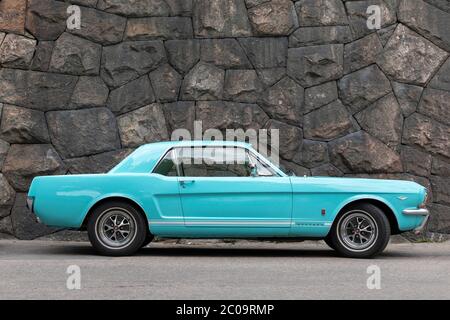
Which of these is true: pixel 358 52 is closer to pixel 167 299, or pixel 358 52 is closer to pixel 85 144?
pixel 85 144

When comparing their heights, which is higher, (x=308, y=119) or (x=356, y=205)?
(x=308, y=119)

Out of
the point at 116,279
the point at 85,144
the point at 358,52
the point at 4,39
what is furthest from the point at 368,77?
the point at 116,279

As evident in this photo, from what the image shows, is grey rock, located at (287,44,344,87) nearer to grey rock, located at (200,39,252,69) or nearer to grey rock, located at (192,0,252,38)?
grey rock, located at (200,39,252,69)

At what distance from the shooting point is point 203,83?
13273 mm

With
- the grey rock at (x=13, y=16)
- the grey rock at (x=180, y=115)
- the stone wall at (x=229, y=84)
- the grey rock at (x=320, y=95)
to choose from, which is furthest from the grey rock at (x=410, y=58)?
the grey rock at (x=13, y=16)

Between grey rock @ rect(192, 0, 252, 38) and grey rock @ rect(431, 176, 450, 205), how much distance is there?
3.76 m

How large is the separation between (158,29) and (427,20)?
4.32m

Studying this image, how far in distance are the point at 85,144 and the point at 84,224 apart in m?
2.92

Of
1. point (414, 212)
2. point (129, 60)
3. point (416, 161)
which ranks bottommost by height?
point (414, 212)

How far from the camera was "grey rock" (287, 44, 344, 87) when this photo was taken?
43.6 feet

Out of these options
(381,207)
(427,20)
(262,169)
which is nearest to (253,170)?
(262,169)

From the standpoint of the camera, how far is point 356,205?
1027cm

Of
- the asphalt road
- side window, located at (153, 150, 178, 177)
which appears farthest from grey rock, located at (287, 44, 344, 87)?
side window, located at (153, 150, 178, 177)

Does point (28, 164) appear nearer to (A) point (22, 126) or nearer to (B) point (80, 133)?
(A) point (22, 126)
